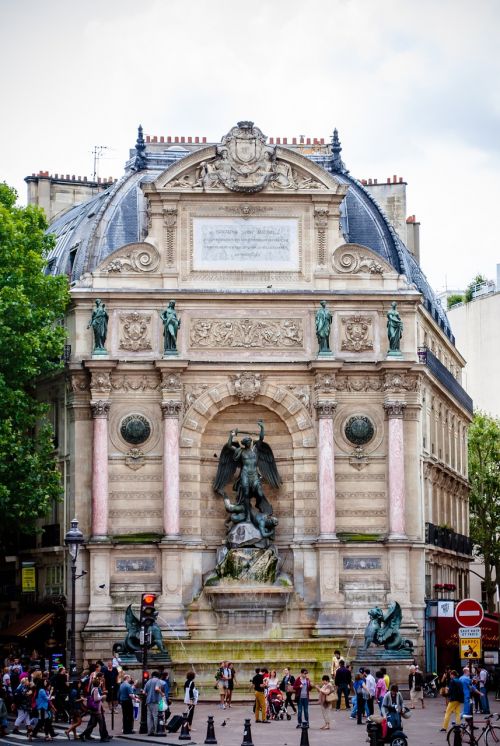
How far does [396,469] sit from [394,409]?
2211 mm

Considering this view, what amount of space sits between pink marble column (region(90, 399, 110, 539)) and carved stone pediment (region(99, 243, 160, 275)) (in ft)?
16.3

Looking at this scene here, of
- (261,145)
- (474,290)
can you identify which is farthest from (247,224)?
(474,290)

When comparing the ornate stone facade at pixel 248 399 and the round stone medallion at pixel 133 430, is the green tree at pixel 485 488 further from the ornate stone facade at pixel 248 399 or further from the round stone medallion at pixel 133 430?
the round stone medallion at pixel 133 430

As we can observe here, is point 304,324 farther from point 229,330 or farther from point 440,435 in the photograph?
point 440,435

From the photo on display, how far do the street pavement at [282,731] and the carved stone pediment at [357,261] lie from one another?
16.6 metres

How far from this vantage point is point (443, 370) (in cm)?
7375

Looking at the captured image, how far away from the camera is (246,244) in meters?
64.9

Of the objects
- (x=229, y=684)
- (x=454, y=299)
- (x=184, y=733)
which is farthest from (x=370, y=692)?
(x=454, y=299)

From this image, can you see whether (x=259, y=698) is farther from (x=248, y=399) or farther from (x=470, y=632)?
(x=248, y=399)

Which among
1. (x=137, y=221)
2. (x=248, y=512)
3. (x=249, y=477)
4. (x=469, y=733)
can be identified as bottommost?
(x=469, y=733)

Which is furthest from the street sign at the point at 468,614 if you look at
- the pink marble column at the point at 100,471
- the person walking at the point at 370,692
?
the pink marble column at the point at 100,471

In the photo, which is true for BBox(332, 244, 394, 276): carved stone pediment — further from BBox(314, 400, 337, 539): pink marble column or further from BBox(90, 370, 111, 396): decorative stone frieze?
BBox(90, 370, 111, 396): decorative stone frieze

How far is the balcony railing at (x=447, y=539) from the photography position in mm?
68688

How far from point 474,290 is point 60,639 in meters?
50.9
